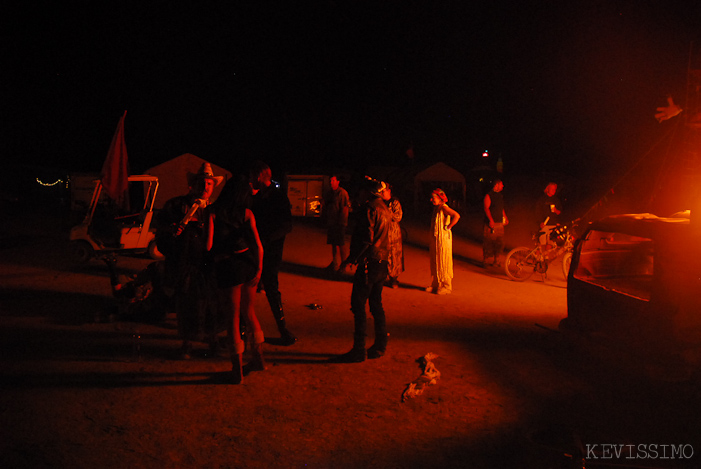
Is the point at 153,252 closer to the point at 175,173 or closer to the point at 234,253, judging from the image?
the point at 234,253

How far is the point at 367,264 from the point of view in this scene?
5551mm

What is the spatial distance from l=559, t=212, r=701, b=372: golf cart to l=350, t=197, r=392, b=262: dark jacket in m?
2.02

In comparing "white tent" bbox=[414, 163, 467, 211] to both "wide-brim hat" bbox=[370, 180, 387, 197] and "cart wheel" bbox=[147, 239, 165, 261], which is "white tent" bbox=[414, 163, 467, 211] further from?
"wide-brim hat" bbox=[370, 180, 387, 197]

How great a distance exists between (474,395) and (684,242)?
2.19 m

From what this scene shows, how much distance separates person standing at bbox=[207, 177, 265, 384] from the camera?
479 centimetres

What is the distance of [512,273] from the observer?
10406 millimetres

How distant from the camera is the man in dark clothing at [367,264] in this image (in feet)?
18.1

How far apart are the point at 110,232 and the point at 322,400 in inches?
348

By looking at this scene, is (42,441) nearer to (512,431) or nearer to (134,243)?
(512,431)

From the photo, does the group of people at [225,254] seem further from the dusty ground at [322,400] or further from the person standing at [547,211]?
the person standing at [547,211]

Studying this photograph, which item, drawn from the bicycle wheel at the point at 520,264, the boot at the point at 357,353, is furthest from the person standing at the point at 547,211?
the boot at the point at 357,353

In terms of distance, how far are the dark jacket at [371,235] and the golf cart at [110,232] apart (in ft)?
22.9

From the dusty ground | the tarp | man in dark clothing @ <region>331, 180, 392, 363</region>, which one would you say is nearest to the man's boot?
the dusty ground

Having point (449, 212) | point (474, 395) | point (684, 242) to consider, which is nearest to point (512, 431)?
point (474, 395)
